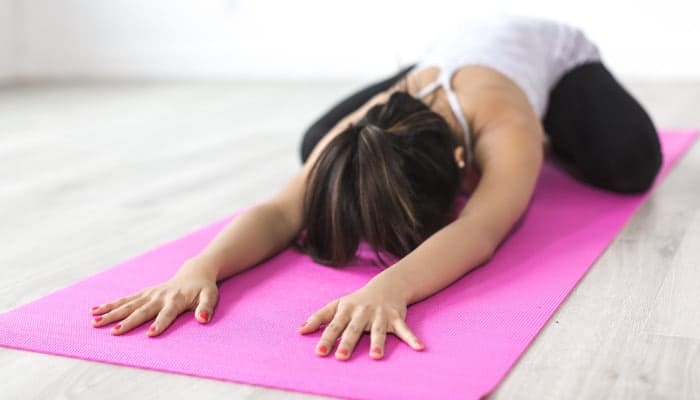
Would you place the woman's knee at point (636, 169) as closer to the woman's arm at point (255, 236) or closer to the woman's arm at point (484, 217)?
the woman's arm at point (484, 217)

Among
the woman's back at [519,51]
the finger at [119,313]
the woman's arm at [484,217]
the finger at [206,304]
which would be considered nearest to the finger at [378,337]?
the woman's arm at [484,217]

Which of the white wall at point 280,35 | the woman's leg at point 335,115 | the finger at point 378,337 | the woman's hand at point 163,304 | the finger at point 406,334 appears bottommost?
the white wall at point 280,35

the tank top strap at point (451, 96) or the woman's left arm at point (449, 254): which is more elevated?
the tank top strap at point (451, 96)

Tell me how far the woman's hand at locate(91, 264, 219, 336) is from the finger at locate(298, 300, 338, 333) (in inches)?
6.4

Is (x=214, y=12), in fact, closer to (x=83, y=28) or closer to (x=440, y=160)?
(x=83, y=28)

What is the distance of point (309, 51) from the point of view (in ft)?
14.5

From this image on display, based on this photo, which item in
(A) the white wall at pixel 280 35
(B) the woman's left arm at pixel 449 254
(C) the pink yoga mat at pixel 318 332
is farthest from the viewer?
(A) the white wall at pixel 280 35

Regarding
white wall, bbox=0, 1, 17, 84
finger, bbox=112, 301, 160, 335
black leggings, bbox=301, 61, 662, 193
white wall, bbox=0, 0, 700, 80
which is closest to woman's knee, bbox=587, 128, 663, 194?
black leggings, bbox=301, 61, 662, 193

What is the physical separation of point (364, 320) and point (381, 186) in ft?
0.99

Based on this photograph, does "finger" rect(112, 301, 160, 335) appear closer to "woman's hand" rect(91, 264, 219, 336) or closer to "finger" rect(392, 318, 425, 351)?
"woman's hand" rect(91, 264, 219, 336)

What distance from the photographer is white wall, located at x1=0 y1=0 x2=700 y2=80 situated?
390 centimetres

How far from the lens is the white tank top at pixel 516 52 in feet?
6.95

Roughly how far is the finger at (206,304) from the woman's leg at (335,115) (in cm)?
77

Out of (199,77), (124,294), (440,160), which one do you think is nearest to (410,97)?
(440,160)
